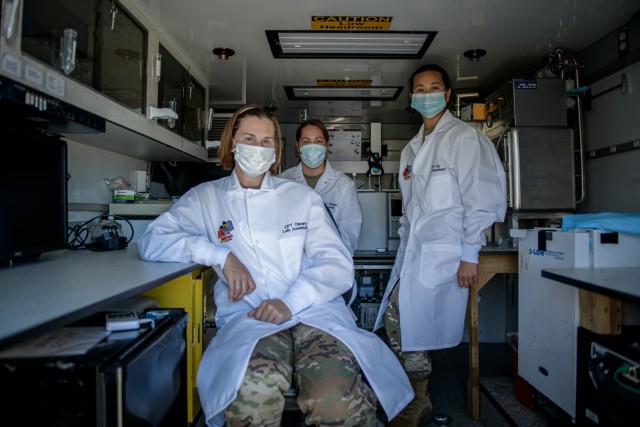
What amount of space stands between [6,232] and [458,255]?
1.86 m

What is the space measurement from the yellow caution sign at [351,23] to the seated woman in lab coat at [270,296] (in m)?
1.04

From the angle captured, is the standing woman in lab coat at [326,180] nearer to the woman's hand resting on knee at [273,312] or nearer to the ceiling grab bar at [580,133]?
the woman's hand resting on knee at [273,312]

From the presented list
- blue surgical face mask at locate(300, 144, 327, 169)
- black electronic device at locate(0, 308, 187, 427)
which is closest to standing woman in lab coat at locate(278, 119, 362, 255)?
blue surgical face mask at locate(300, 144, 327, 169)

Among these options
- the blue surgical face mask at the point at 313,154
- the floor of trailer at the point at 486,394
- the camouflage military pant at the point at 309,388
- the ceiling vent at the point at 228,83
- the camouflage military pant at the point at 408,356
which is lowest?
the floor of trailer at the point at 486,394

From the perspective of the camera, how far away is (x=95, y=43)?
1879mm

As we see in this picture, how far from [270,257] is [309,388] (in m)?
0.54

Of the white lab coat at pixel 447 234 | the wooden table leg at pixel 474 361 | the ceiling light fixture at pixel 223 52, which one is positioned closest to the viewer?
the white lab coat at pixel 447 234

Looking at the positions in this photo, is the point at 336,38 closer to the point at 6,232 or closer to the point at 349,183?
the point at 349,183

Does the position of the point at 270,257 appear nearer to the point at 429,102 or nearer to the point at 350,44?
the point at 429,102

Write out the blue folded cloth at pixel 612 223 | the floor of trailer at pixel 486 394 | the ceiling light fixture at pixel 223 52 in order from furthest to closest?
the ceiling light fixture at pixel 223 52 → the floor of trailer at pixel 486 394 → the blue folded cloth at pixel 612 223

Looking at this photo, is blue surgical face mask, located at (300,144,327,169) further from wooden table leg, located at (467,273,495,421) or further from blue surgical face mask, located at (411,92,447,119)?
wooden table leg, located at (467,273,495,421)

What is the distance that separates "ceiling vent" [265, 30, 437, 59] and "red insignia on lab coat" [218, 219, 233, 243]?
1552 millimetres

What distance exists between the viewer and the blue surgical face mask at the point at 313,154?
264 centimetres

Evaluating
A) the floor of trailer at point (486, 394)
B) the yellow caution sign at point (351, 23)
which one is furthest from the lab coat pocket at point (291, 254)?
the yellow caution sign at point (351, 23)
